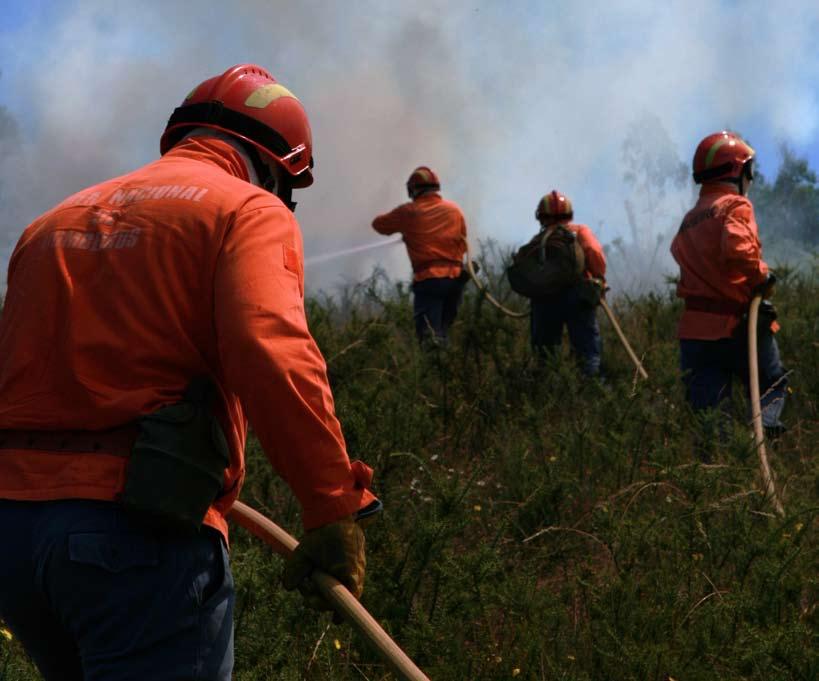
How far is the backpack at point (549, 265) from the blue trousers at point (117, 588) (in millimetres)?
6363

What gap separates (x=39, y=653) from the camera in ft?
6.98

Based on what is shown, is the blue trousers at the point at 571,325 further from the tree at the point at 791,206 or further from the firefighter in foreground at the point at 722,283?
the tree at the point at 791,206

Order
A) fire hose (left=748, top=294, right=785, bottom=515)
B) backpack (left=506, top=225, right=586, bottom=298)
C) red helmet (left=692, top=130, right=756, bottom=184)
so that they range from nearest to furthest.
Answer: fire hose (left=748, top=294, right=785, bottom=515), red helmet (left=692, top=130, right=756, bottom=184), backpack (left=506, top=225, right=586, bottom=298)

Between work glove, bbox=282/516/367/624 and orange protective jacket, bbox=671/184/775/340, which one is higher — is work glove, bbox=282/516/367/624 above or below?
above

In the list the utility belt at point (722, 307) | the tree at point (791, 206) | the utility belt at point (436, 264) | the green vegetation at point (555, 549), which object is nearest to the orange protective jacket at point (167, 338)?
the green vegetation at point (555, 549)

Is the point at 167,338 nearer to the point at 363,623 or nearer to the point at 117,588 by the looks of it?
the point at 117,588

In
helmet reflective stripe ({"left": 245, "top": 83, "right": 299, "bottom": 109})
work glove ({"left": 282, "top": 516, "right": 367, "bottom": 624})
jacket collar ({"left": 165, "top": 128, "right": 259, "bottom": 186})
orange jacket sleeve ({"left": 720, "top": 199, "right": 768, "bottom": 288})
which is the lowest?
orange jacket sleeve ({"left": 720, "top": 199, "right": 768, "bottom": 288})

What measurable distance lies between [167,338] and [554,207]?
6896 mm

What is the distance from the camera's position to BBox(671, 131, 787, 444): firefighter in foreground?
5973mm

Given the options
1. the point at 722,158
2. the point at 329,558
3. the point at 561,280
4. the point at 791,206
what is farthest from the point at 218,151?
the point at 791,206

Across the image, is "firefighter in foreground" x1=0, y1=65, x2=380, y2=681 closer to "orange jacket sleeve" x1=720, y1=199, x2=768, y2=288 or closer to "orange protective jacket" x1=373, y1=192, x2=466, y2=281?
"orange jacket sleeve" x1=720, y1=199, x2=768, y2=288

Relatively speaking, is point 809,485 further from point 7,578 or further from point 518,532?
point 7,578

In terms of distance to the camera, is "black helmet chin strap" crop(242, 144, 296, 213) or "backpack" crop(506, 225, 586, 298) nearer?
"black helmet chin strap" crop(242, 144, 296, 213)

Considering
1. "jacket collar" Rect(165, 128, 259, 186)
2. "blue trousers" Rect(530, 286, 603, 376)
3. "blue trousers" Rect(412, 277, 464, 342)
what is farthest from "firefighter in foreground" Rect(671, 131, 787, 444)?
"jacket collar" Rect(165, 128, 259, 186)
